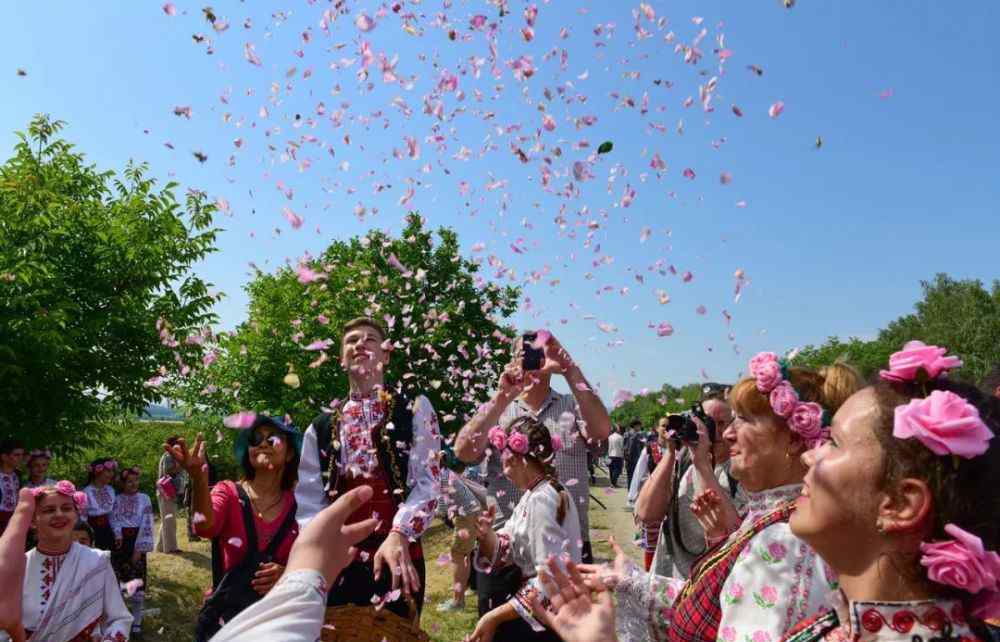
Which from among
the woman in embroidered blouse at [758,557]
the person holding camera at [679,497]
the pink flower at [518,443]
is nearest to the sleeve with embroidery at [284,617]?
the woman in embroidered blouse at [758,557]

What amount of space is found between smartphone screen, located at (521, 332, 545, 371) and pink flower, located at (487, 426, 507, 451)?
0.46 meters

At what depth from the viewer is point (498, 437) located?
14.8ft

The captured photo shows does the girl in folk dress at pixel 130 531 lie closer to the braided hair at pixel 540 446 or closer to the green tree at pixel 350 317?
the braided hair at pixel 540 446

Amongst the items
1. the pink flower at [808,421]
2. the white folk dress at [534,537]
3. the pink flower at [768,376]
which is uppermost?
the pink flower at [768,376]

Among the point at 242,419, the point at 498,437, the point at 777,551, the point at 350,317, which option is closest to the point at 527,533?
the point at 498,437

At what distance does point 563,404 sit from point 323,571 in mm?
3479

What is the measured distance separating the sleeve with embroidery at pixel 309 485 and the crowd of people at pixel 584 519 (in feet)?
0.04

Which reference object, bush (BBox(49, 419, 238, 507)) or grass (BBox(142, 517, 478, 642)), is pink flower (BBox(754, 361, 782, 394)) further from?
bush (BBox(49, 419, 238, 507))

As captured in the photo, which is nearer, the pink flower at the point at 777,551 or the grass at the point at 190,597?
the pink flower at the point at 777,551

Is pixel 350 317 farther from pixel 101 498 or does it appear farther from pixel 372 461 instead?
pixel 372 461

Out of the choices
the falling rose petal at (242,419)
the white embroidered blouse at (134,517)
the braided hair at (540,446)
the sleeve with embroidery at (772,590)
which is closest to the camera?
the sleeve with embroidery at (772,590)

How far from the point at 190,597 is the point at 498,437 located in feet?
31.9

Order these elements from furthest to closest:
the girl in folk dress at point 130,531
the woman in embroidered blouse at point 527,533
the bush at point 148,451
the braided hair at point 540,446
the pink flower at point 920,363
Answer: the bush at point 148,451 < the girl in folk dress at point 130,531 < the braided hair at point 540,446 < the woman in embroidered blouse at point 527,533 < the pink flower at point 920,363

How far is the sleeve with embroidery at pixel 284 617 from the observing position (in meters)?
1.55
